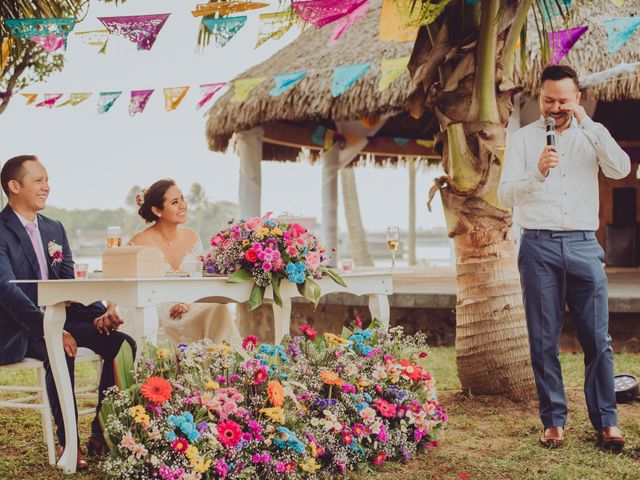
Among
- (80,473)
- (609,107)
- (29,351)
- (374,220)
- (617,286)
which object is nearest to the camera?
(80,473)

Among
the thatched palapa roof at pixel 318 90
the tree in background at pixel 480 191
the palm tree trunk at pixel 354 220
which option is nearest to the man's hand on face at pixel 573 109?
the tree in background at pixel 480 191

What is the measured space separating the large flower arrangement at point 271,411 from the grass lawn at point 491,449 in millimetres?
185

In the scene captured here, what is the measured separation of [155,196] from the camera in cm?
518

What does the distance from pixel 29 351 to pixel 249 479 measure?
1.28 metres

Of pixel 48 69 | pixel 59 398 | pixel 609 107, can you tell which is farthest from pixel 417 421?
pixel 609 107

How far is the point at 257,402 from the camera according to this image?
3336mm

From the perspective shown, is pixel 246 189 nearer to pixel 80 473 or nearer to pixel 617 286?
pixel 617 286

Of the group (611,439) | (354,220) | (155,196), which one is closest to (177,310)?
(155,196)

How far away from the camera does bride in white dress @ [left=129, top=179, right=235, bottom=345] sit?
4887mm

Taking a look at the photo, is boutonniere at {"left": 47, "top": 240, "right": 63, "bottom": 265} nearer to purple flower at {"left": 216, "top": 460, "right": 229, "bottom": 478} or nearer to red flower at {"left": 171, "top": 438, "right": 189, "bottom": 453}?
red flower at {"left": 171, "top": 438, "right": 189, "bottom": 453}

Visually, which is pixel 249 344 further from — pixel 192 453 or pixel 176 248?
pixel 176 248

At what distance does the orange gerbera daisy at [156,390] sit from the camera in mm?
3088

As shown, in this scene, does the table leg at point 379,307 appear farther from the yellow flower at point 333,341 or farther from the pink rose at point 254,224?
the pink rose at point 254,224

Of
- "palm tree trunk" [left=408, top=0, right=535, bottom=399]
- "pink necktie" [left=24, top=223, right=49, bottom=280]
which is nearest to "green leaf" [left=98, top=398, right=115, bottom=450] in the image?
"pink necktie" [left=24, top=223, right=49, bottom=280]
